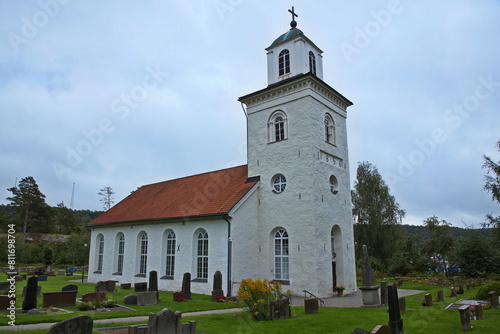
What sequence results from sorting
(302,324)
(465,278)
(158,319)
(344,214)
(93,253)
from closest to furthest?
(158,319)
(302,324)
(344,214)
(465,278)
(93,253)

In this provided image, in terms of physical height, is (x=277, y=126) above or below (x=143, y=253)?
above

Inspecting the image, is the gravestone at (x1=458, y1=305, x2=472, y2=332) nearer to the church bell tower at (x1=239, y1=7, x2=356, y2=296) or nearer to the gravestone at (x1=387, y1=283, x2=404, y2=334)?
the gravestone at (x1=387, y1=283, x2=404, y2=334)

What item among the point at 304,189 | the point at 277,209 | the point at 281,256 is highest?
the point at 304,189

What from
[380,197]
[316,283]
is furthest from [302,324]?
[380,197]

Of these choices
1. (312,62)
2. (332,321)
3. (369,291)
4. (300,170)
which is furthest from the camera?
(312,62)

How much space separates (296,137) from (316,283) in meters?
7.60

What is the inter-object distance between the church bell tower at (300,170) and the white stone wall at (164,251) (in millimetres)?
2466

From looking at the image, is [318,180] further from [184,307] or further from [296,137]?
[184,307]

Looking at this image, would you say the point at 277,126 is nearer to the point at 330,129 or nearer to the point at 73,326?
the point at 330,129

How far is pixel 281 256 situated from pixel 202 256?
4275mm

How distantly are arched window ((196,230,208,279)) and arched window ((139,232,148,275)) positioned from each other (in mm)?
5098

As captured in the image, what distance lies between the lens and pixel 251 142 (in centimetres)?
2120

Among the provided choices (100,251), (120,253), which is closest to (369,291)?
(120,253)

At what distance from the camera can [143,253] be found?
22734 millimetres
